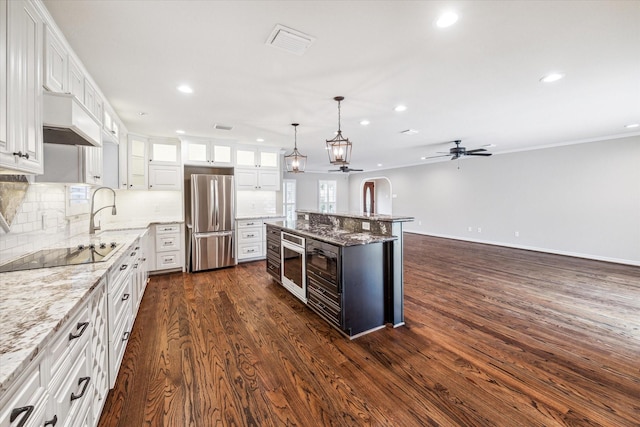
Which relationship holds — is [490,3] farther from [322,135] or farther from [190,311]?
[190,311]

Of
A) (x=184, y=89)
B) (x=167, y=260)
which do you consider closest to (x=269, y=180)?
(x=167, y=260)

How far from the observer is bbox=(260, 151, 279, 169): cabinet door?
582cm

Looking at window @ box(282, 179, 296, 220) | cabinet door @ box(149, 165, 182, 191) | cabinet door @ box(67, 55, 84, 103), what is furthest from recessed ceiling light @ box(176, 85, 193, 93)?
window @ box(282, 179, 296, 220)

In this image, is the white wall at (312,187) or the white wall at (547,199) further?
the white wall at (312,187)

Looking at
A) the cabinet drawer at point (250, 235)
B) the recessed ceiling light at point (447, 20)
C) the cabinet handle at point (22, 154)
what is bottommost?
the cabinet drawer at point (250, 235)

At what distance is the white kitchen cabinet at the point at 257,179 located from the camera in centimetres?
549

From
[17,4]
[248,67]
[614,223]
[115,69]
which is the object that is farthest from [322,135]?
[614,223]

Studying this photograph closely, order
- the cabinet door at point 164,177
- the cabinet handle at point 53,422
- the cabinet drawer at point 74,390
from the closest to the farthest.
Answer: the cabinet handle at point 53,422 → the cabinet drawer at point 74,390 → the cabinet door at point 164,177

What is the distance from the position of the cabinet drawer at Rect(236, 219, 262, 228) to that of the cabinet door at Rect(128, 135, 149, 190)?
5.75ft

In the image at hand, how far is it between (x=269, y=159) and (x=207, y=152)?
1367mm

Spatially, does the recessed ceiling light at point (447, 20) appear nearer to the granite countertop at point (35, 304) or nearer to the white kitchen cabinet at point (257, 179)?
the granite countertop at point (35, 304)

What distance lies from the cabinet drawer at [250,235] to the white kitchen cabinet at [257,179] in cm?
90

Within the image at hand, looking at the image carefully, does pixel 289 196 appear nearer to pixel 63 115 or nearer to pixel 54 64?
pixel 54 64

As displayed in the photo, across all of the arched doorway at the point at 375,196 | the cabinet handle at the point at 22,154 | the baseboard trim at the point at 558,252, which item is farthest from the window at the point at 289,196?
the cabinet handle at the point at 22,154
